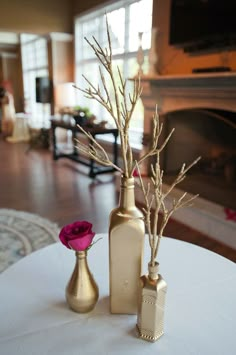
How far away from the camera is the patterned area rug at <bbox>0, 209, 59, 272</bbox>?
2.04 meters

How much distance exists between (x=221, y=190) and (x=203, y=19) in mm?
1539

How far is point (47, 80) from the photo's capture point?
219 inches

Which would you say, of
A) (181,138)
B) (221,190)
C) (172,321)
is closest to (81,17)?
(181,138)

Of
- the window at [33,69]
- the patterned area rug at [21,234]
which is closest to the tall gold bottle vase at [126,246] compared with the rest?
the patterned area rug at [21,234]

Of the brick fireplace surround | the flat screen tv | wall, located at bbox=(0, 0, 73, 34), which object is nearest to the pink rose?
the brick fireplace surround

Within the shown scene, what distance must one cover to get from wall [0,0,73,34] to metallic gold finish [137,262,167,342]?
5.51 m

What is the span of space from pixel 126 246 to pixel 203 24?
2541mm

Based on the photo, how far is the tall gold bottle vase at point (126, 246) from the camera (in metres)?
0.75

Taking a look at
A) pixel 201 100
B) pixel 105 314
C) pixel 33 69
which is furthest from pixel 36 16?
pixel 105 314

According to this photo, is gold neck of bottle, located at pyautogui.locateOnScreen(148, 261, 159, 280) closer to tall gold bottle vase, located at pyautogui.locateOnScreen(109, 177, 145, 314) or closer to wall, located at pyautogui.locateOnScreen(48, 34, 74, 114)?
tall gold bottle vase, located at pyautogui.locateOnScreen(109, 177, 145, 314)

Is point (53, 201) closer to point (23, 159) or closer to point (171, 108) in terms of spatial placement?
point (171, 108)

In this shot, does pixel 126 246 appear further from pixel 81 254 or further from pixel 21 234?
pixel 21 234

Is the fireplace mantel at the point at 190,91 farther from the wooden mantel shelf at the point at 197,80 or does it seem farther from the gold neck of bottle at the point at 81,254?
the gold neck of bottle at the point at 81,254

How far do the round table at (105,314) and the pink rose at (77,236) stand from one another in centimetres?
22
